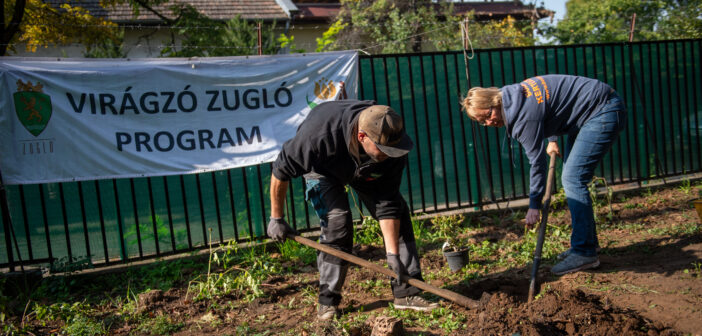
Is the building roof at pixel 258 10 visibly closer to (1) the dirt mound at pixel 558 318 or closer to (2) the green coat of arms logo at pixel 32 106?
(2) the green coat of arms logo at pixel 32 106

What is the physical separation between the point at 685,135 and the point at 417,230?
14.8 feet

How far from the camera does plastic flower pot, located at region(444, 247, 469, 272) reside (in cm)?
421

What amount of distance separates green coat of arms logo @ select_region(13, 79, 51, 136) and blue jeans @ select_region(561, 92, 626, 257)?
4.47 m

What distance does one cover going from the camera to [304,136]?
3.05 metres

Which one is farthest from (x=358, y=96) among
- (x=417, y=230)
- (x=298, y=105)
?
(x=417, y=230)

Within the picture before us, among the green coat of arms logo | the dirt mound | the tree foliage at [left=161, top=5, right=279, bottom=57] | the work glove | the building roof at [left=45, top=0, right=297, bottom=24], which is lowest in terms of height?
the dirt mound

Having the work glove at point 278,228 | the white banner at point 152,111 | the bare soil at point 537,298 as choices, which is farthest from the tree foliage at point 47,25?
the work glove at point 278,228

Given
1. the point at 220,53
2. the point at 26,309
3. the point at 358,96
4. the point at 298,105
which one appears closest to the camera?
the point at 26,309

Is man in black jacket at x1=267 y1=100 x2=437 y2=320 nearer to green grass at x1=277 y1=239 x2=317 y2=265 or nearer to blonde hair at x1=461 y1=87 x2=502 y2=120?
blonde hair at x1=461 y1=87 x2=502 y2=120

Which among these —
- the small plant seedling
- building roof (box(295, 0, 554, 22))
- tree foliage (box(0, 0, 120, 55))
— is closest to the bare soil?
the small plant seedling

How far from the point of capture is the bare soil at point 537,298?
2.87 metres

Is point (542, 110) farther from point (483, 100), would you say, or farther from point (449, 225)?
point (449, 225)

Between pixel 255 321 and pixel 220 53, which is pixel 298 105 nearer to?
pixel 255 321

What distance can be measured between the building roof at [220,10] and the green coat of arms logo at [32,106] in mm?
8848
